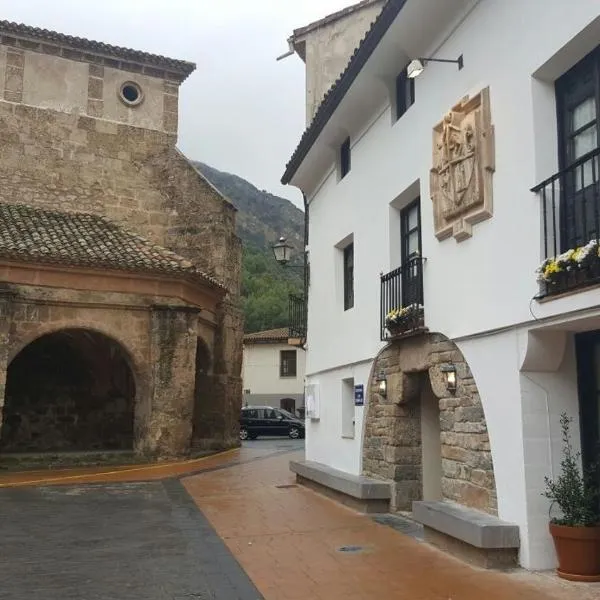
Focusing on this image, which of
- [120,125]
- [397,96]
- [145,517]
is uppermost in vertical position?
[120,125]

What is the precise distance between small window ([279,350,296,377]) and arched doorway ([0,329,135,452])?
22217 mm

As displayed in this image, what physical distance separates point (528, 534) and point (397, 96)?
20.0 feet

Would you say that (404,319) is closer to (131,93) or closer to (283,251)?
(283,251)

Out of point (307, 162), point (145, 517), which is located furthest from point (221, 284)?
point (145, 517)

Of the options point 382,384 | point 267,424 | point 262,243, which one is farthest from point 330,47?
point 262,243

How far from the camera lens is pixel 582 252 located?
198 inches

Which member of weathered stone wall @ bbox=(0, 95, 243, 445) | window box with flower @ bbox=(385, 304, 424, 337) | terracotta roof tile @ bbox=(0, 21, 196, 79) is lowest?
window box with flower @ bbox=(385, 304, 424, 337)

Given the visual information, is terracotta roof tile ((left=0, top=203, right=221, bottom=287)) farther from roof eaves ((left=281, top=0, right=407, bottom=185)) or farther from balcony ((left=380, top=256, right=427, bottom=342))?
balcony ((left=380, top=256, right=427, bottom=342))

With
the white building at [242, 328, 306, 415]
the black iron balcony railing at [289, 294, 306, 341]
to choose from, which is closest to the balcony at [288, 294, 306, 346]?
the black iron balcony railing at [289, 294, 306, 341]

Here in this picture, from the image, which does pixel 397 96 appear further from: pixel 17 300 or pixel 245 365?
pixel 245 365

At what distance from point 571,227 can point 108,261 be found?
1259 cm

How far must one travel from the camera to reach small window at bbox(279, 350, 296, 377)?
1651 inches

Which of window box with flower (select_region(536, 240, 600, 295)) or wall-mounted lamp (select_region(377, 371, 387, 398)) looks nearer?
window box with flower (select_region(536, 240, 600, 295))

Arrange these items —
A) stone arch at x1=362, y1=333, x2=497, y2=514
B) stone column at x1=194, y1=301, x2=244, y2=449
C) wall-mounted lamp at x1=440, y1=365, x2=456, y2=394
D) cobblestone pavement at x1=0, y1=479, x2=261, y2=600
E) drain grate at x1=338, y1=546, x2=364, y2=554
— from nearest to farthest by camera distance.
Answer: cobblestone pavement at x1=0, y1=479, x2=261, y2=600, stone arch at x1=362, y1=333, x2=497, y2=514, drain grate at x1=338, y1=546, x2=364, y2=554, wall-mounted lamp at x1=440, y1=365, x2=456, y2=394, stone column at x1=194, y1=301, x2=244, y2=449
